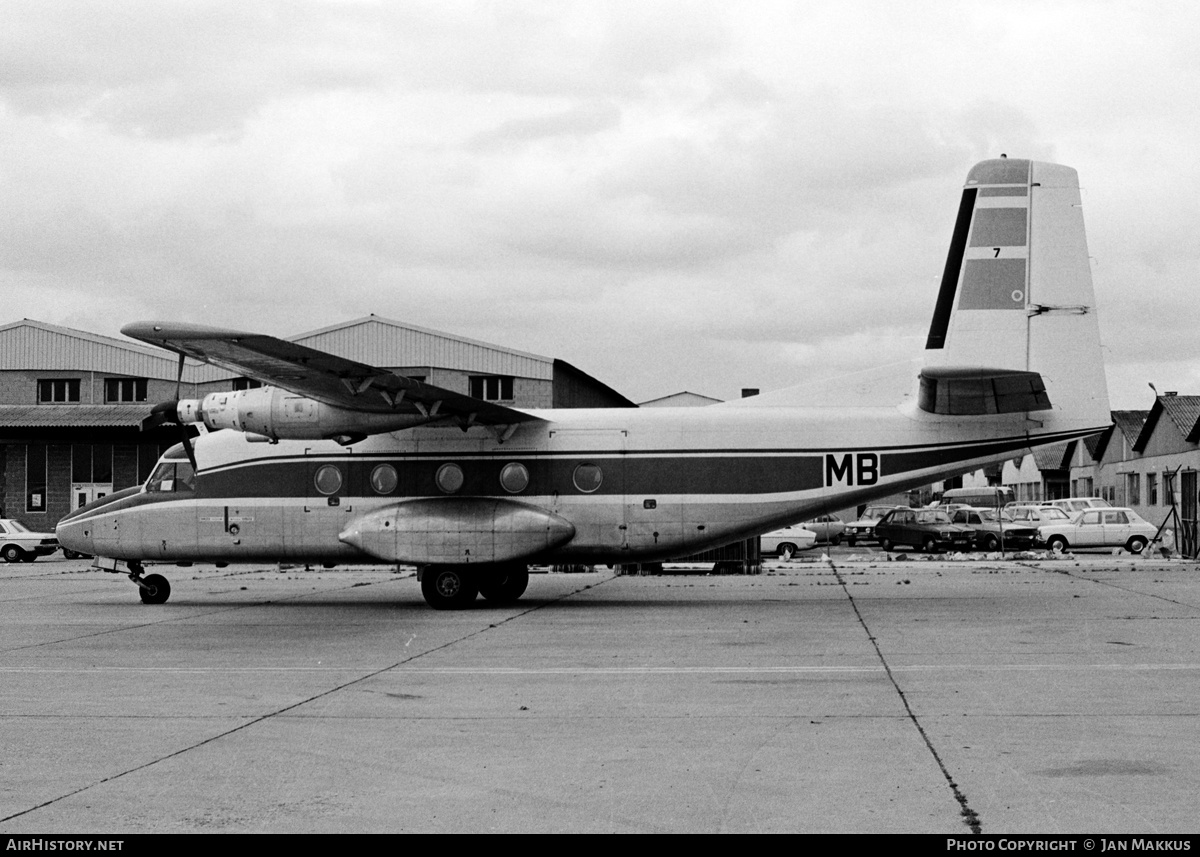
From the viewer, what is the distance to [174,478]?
21.2 m

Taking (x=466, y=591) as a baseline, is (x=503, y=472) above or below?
above

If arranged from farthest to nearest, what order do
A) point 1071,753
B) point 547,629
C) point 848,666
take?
point 547,629 → point 848,666 → point 1071,753

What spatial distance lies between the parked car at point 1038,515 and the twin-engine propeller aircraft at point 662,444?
27538 mm

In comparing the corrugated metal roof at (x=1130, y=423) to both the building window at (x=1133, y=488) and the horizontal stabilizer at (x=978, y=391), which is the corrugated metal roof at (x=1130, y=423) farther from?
the horizontal stabilizer at (x=978, y=391)

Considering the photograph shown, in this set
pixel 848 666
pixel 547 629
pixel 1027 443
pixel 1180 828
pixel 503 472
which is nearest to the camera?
pixel 1180 828

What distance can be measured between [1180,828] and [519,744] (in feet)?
14.0

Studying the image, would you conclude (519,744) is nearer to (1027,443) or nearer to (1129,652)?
(1129,652)

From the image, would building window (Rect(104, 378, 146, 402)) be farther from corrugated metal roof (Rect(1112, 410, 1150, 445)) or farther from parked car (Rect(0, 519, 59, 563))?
corrugated metal roof (Rect(1112, 410, 1150, 445))

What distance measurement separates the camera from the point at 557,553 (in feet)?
63.8

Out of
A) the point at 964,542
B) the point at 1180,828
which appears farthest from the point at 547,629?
the point at 964,542

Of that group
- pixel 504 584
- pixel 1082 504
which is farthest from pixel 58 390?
pixel 1082 504

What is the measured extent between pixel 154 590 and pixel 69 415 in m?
37.1

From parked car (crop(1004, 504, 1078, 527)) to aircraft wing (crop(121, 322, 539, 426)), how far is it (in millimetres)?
30546

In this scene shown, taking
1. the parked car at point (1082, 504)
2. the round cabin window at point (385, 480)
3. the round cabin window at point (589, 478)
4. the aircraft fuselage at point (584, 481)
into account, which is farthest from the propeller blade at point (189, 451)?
the parked car at point (1082, 504)
